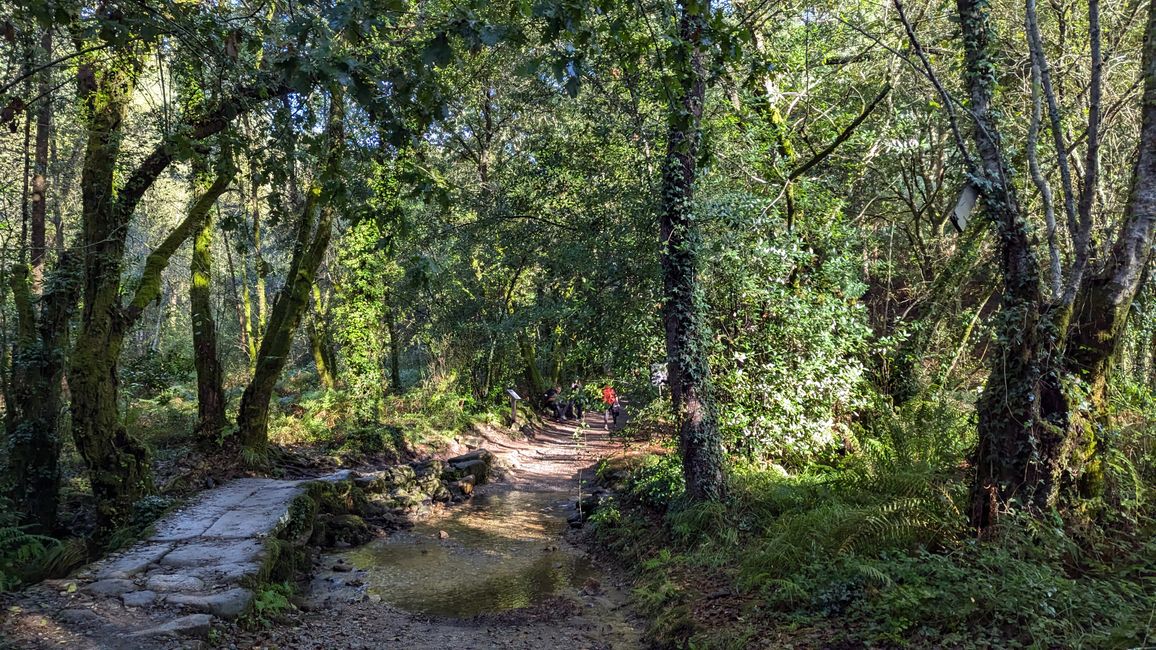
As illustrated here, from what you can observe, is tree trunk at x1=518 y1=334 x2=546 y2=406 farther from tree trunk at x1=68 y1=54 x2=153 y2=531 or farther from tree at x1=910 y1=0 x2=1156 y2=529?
tree at x1=910 y1=0 x2=1156 y2=529

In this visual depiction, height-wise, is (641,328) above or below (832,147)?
below

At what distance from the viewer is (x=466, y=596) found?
7164 millimetres

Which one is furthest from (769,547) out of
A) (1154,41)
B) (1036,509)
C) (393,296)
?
(393,296)

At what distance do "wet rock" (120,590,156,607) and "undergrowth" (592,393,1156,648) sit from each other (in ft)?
13.5

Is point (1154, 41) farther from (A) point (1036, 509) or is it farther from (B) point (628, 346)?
(B) point (628, 346)

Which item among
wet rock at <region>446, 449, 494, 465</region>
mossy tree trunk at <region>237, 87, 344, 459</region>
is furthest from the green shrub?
wet rock at <region>446, 449, 494, 465</region>

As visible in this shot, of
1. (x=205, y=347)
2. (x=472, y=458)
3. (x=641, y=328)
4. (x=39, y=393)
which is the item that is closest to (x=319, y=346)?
(x=472, y=458)

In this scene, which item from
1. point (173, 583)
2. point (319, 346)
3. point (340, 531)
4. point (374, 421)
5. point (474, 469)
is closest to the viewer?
point (173, 583)

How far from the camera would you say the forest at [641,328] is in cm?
432

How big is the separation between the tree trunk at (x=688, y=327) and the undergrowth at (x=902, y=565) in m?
0.44

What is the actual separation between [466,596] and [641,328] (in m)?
3.90

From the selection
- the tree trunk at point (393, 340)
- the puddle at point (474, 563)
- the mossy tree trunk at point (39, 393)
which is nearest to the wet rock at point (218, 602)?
the puddle at point (474, 563)

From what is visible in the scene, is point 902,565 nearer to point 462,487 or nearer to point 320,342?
point 462,487

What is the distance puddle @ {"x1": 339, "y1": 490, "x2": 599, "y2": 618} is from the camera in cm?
708
